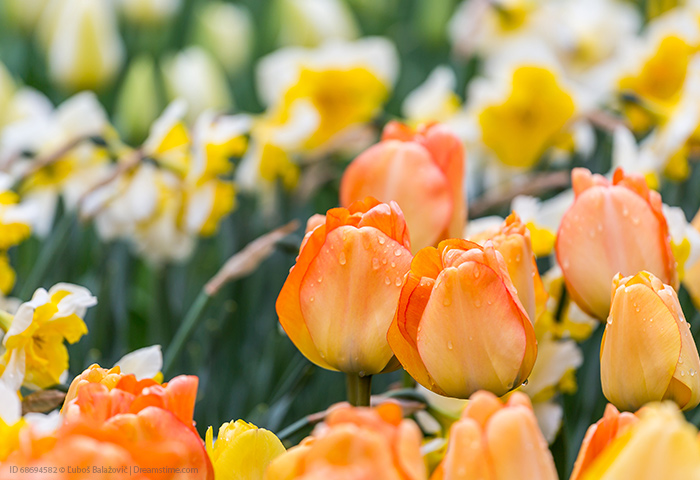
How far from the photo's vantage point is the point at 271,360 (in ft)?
3.83

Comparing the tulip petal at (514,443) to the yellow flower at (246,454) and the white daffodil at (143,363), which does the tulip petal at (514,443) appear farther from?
the white daffodil at (143,363)

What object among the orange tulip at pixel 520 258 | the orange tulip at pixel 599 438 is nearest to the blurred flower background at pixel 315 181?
the orange tulip at pixel 520 258

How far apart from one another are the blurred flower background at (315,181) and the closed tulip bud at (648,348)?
0.08 m

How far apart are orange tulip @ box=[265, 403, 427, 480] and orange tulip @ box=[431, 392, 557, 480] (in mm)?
23

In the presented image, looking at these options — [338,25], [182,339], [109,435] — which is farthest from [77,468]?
[338,25]

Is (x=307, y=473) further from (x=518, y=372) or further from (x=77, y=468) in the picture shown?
(x=518, y=372)

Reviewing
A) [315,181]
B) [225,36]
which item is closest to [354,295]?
[315,181]

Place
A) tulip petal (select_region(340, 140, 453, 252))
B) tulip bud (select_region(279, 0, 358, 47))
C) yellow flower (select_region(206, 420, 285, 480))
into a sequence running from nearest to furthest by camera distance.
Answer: yellow flower (select_region(206, 420, 285, 480)) → tulip petal (select_region(340, 140, 453, 252)) → tulip bud (select_region(279, 0, 358, 47))

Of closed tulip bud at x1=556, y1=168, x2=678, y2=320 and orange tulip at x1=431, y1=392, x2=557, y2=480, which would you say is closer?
orange tulip at x1=431, y1=392, x2=557, y2=480

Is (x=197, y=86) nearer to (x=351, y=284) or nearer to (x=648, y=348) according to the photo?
(x=351, y=284)

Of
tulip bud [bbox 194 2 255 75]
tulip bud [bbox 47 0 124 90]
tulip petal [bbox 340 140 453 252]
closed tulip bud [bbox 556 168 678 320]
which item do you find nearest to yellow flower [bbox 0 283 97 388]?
tulip petal [bbox 340 140 453 252]

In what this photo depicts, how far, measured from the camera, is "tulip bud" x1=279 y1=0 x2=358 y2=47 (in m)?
2.32

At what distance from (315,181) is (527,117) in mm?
451

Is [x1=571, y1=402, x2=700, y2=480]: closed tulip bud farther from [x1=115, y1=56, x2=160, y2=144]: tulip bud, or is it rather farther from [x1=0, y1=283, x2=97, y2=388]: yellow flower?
[x1=115, y1=56, x2=160, y2=144]: tulip bud
